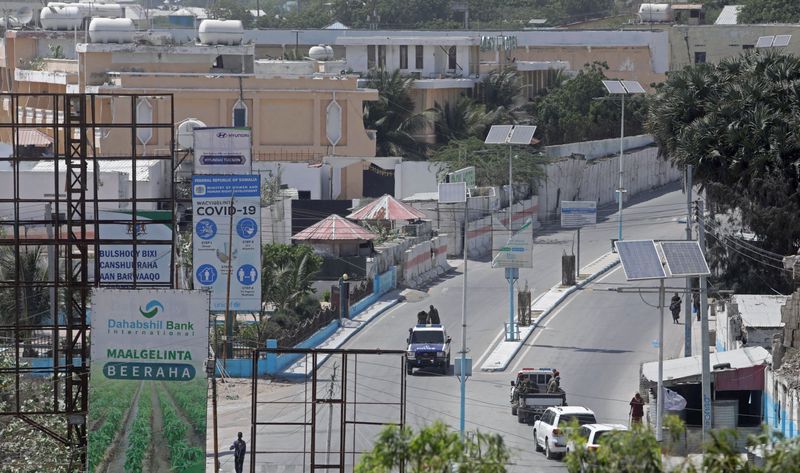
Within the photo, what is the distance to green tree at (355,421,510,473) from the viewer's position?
48.6 ft

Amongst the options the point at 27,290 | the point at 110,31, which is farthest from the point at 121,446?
the point at 110,31

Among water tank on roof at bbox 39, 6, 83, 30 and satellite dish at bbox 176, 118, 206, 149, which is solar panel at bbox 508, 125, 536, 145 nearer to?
satellite dish at bbox 176, 118, 206, 149

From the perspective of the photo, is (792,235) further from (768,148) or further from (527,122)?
(527,122)

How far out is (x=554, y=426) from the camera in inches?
1334

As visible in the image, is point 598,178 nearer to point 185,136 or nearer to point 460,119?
point 460,119

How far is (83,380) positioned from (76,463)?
1.47m

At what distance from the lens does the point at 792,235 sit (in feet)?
165

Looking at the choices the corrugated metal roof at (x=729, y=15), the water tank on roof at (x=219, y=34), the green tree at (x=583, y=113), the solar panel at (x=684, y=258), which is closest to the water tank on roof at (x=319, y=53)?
the water tank on roof at (x=219, y=34)

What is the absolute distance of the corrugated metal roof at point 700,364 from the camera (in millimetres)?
36906

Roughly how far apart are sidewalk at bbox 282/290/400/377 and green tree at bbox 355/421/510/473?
26.8 meters

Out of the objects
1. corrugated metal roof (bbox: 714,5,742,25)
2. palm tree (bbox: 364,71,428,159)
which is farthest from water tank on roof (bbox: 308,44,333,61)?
corrugated metal roof (bbox: 714,5,742,25)

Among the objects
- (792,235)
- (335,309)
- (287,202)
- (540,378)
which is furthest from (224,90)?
(540,378)

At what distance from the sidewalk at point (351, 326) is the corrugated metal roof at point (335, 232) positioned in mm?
2144

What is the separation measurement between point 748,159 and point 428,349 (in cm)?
1359
